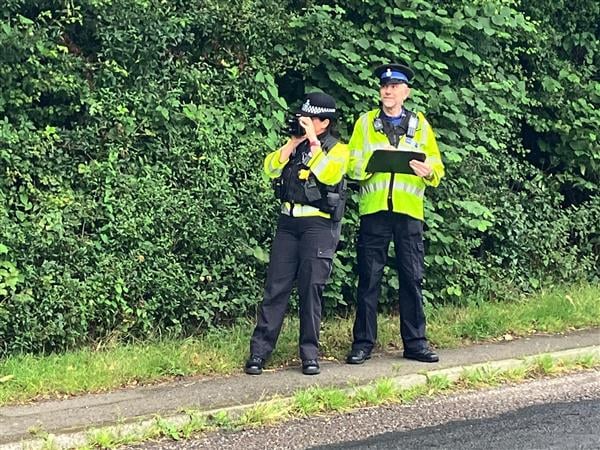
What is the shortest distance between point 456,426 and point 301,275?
1.57m

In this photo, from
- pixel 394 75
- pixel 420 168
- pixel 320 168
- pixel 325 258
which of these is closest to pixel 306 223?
pixel 325 258

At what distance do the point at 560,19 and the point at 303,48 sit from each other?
339cm

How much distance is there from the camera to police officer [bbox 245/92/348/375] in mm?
5812

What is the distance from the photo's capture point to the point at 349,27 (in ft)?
24.5

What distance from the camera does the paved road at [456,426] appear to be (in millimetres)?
4688

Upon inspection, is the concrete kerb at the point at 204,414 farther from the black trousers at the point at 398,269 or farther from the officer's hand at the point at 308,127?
the officer's hand at the point at 308,127

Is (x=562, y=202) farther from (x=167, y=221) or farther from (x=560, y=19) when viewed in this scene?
(x=167, y=221)

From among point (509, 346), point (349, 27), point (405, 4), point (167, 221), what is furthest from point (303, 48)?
point (509, 346)

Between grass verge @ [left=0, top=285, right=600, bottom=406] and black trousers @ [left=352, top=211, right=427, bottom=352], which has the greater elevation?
black trousers @ [left=352, top=211, right=427, bottom=352]

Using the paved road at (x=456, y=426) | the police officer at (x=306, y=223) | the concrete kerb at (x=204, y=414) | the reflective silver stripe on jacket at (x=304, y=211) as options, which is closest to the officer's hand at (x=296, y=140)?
the police officer at (x=306, y=223)

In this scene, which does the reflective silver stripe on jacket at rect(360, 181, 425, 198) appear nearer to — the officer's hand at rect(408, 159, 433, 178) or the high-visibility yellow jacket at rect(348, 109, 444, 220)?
the high-visibility yellow jacket at rect(348, 109, 444, 220)

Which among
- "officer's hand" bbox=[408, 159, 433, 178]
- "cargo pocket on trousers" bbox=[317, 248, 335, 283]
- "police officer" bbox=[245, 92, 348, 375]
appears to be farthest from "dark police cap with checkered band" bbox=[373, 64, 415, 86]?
"cargo pocket on trousers" bbox=[317, 248, 335, 283]

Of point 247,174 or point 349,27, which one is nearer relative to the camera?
point 247,174

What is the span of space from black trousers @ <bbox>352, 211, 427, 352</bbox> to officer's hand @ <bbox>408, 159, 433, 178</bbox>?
0.37 m
